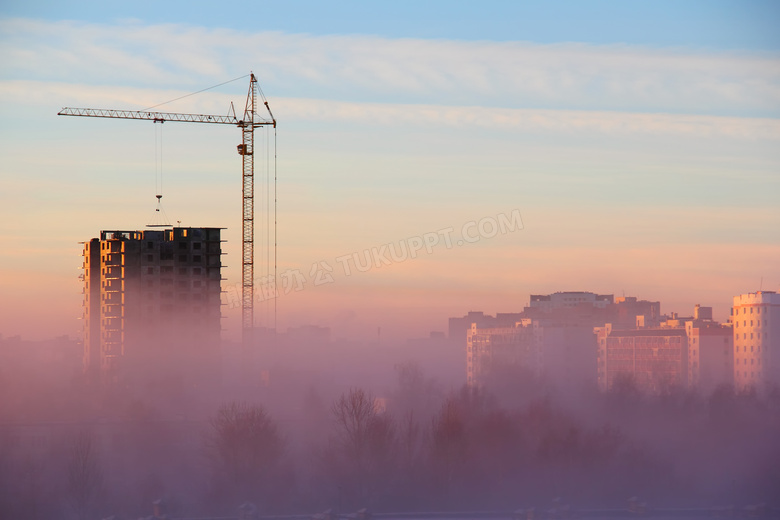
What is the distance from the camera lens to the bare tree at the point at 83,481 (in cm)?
7019

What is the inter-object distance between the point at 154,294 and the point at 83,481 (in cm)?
6318

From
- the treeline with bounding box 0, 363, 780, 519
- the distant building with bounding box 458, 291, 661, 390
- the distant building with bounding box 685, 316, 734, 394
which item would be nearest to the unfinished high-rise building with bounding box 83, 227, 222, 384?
the treeline with bounding box 0, 363, 780, 519

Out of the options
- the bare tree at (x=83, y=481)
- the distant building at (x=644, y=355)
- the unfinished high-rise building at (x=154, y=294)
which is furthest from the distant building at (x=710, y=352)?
the bare tree at (x=83, y=481)

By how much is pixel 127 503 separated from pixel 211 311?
218 ft

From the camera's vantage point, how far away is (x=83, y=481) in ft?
238

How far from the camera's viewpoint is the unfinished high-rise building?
132125 millimetres

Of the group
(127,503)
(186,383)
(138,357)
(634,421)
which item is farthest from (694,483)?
(138,357)

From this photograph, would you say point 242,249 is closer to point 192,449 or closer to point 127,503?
point 192,449

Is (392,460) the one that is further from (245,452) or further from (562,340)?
(562,340)

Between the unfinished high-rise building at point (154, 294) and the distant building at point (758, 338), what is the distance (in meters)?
59.6

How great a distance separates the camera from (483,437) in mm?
86625

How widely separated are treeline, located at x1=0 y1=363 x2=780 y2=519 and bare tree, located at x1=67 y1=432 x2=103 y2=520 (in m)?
0.13

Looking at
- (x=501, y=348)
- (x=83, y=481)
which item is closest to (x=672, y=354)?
(x=501, y=348)

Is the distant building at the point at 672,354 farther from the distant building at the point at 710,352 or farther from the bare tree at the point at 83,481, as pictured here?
the bare tree at the point at 83,481
